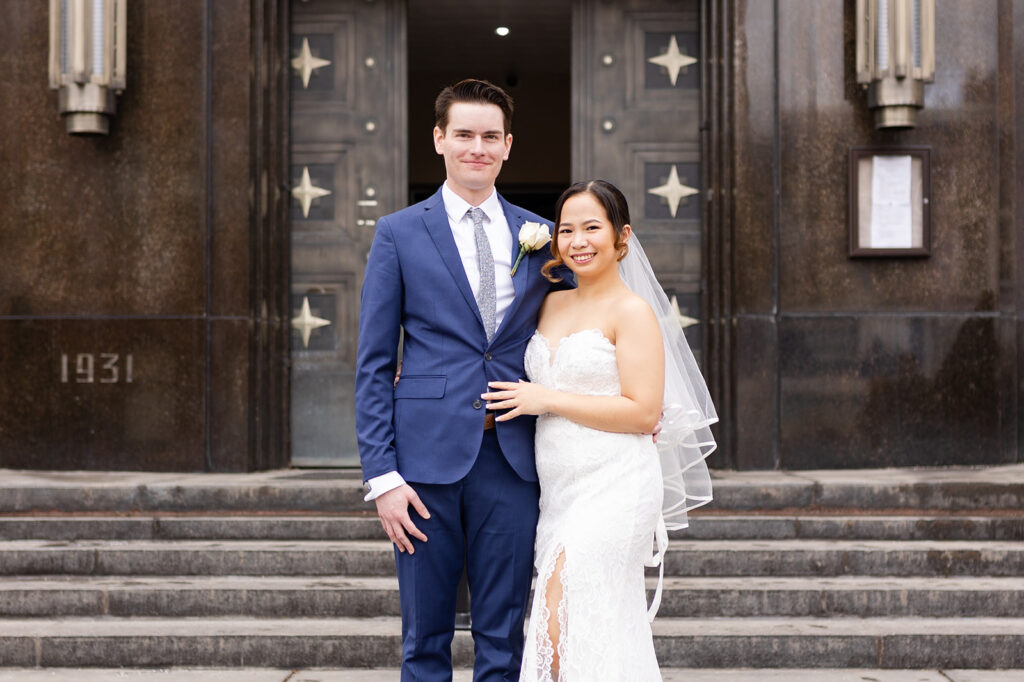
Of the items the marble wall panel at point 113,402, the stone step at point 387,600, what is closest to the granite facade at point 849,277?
the stone step at point 387,600

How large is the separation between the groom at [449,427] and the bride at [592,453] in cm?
8

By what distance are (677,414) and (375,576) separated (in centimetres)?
262

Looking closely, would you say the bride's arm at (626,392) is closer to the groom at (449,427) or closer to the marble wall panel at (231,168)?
the groom at (449,427)

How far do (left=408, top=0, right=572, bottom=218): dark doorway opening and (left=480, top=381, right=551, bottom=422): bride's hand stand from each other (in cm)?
657

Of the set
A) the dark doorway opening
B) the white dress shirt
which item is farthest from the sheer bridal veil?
the dark doorway opening

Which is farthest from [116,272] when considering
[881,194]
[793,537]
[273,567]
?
[881,194]

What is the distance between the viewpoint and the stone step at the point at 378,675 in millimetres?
4922

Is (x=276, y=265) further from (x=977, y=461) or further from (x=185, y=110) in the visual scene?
(x=977, y=461)

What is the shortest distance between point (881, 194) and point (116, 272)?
5172mm

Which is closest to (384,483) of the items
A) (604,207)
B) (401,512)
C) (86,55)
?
(401,512)

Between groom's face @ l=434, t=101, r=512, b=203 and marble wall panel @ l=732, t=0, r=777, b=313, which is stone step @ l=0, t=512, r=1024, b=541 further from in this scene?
groom's face @ l=434, t=101, r=512, b=203

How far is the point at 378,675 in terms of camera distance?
502 cm

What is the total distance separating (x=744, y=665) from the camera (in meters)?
5.10

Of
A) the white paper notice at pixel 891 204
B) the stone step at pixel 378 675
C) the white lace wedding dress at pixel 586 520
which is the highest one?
the white paper notice at pixel 891 204
